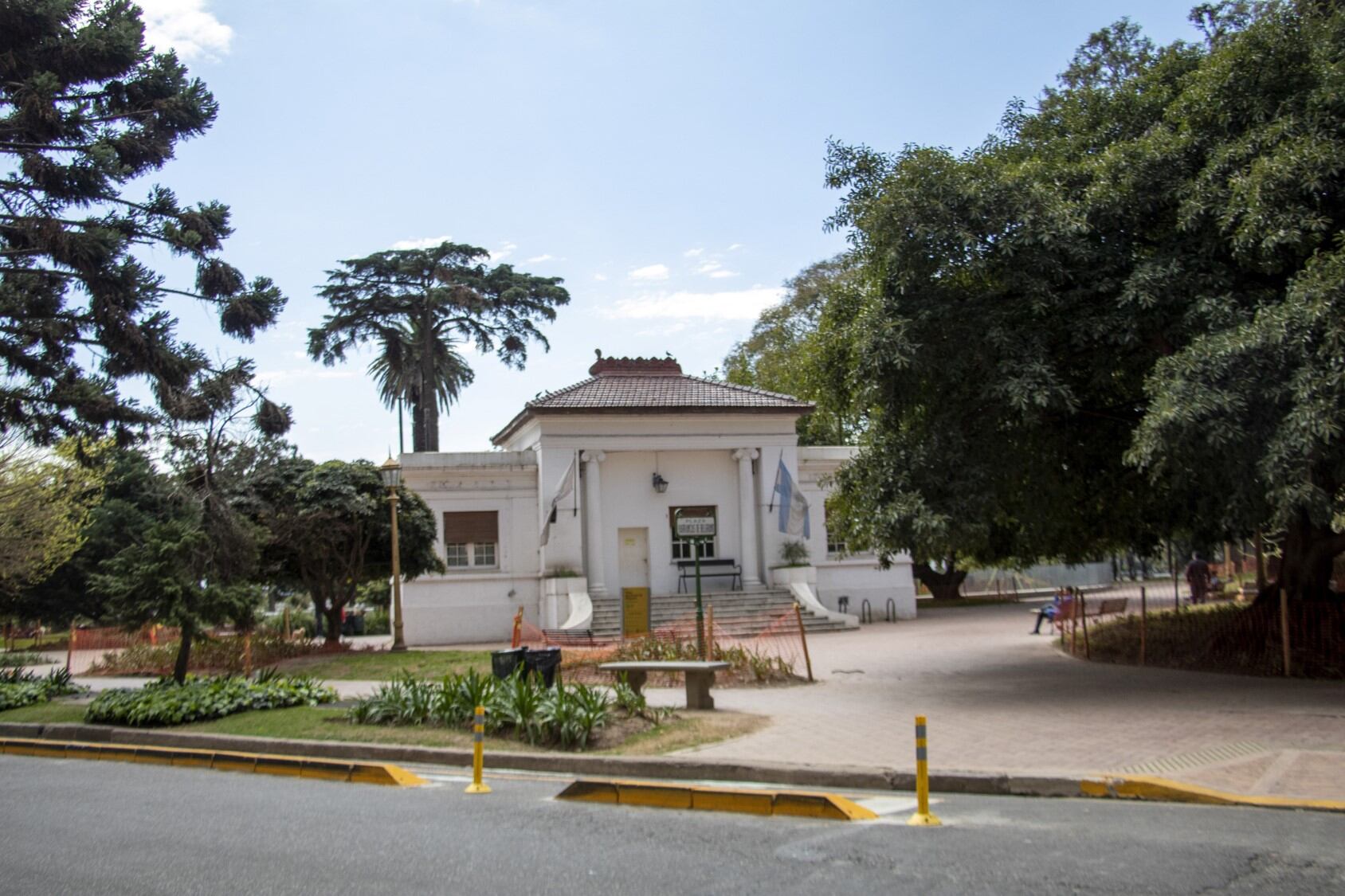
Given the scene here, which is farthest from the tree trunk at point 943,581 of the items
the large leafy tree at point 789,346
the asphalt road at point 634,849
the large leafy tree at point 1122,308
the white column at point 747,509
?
the asphalt road at point 634,849

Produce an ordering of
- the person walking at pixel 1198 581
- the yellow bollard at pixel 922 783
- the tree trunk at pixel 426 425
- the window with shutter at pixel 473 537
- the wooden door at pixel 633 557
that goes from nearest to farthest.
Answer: the yellow bollard at pixel 922 783 < the person walking at pixel 1198 581 < the wooden door at pixel 633 557 < the window with shutter at pixel 473 537 < the tree trunk at pixel 426 425

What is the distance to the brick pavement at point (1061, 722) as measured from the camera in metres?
9.46

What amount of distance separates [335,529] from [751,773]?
1665 cm

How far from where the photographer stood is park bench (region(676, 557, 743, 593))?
3091 centimetres

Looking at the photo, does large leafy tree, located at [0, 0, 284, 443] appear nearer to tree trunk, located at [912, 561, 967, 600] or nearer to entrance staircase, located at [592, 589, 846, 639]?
entrance staircase, located at [592, 589, 846, 639]

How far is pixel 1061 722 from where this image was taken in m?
12.1

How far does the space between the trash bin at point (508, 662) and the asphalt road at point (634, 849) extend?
4.30 meters

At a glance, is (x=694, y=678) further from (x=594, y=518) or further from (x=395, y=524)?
(x=594, y=518)

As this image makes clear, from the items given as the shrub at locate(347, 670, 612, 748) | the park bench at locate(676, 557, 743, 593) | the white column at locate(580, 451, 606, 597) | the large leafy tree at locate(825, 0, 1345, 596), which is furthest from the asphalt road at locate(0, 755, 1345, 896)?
the park bench at locate(676, 557, 743, 593)

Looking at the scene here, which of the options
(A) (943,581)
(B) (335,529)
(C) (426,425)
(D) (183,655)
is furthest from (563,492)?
(C) (426,425)

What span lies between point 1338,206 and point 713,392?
1984 centimetres

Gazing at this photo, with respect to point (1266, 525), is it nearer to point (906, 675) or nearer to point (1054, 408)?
point (1054, 408)

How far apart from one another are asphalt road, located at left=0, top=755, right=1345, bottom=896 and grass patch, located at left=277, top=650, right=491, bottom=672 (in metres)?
10.2

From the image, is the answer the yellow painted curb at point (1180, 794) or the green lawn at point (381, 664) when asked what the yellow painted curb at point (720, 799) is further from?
the green lawn at point (381, 664)
